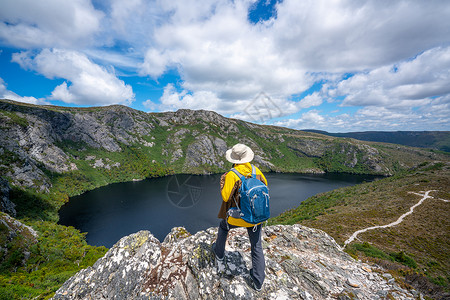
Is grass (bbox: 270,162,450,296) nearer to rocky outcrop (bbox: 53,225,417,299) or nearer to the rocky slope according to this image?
rocky outcrop (bbox: 53,225,417,299)

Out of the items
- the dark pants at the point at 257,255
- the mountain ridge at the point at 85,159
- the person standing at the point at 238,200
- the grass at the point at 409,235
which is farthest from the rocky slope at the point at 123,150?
the grass at the point at 409,235

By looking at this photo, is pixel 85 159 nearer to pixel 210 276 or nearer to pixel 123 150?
pixel 123 150

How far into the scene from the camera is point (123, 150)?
5728 inches

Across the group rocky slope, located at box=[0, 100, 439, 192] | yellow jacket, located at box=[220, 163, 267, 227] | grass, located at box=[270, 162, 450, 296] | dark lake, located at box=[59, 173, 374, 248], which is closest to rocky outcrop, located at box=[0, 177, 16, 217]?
dark lake, located at box=[59, 173, 374, 248]

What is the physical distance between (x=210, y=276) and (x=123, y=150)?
165334 mm

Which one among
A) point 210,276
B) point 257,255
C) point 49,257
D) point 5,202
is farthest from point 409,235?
point 5,202

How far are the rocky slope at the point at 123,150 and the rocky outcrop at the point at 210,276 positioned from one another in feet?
337

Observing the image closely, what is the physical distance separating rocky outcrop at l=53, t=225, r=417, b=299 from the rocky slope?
10283 centimetres

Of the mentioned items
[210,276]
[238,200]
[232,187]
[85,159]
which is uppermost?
[85,159]

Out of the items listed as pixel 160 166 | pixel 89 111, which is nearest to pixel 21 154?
pixel 160 166

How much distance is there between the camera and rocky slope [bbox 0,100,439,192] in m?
89.1

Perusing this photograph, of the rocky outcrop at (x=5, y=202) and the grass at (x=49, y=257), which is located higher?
the rocky outcrop at (x=5, y=202)

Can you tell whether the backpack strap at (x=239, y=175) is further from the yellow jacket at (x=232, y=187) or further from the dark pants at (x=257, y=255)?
the dark pants at (x=257, y=255)

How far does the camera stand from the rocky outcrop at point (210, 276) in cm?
586
